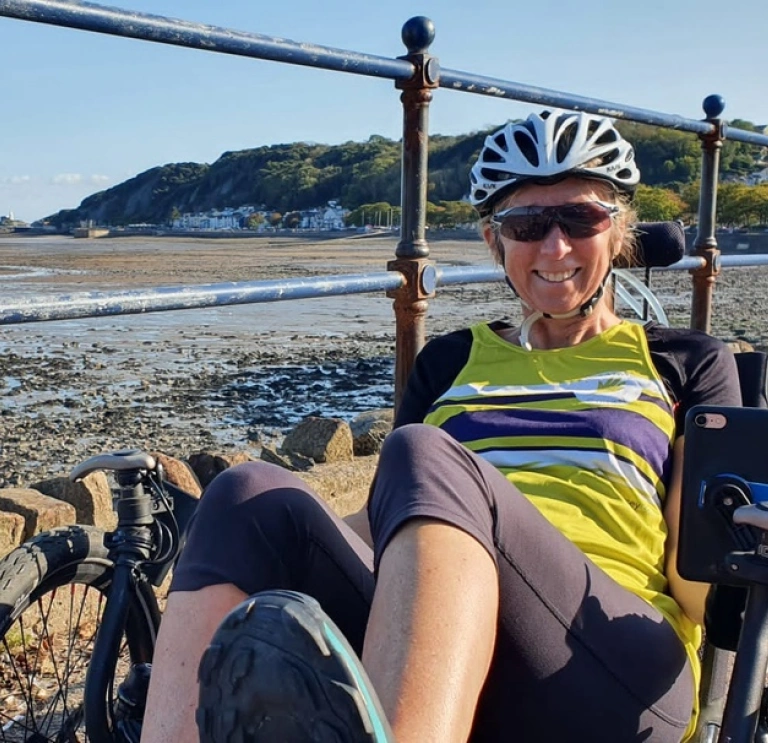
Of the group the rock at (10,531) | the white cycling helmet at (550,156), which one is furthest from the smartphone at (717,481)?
the rock at (10,531)

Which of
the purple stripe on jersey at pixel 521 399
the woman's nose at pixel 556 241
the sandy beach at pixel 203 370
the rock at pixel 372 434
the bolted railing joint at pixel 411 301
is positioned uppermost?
the woman's nose at pixel 556 241

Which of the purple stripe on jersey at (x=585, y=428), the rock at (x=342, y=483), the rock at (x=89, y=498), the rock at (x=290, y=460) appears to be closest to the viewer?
the purple stripe on jersey at (x=585, y=428)

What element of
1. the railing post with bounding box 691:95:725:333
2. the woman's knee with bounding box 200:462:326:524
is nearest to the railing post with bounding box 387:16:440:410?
the woman's knee with bounding box 200:462:326:524

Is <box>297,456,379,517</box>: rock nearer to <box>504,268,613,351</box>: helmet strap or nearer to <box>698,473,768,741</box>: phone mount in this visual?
<box>504,268,613,351</box>: helmet strap

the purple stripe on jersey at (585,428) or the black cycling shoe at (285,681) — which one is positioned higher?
the purple stripe on jersey at (585,428)

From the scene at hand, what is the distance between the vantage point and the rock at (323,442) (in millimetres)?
4457

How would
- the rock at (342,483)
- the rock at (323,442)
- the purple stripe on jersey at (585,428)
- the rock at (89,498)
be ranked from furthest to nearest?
the rock at (323,442)
the rock at (342,483)
the rock at (89,498)
the purple stripe on jersey at (585,428)

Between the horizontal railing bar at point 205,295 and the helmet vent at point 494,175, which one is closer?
the horizontal railing bar at point 205,295

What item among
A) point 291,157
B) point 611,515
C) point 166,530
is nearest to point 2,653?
point 166,530

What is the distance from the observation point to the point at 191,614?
1.52m

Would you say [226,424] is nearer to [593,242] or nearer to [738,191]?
[593,242]

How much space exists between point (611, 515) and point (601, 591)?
264mm

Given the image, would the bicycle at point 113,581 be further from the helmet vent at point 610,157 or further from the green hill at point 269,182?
the green hill at point 269,182

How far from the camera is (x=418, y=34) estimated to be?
109 inches
